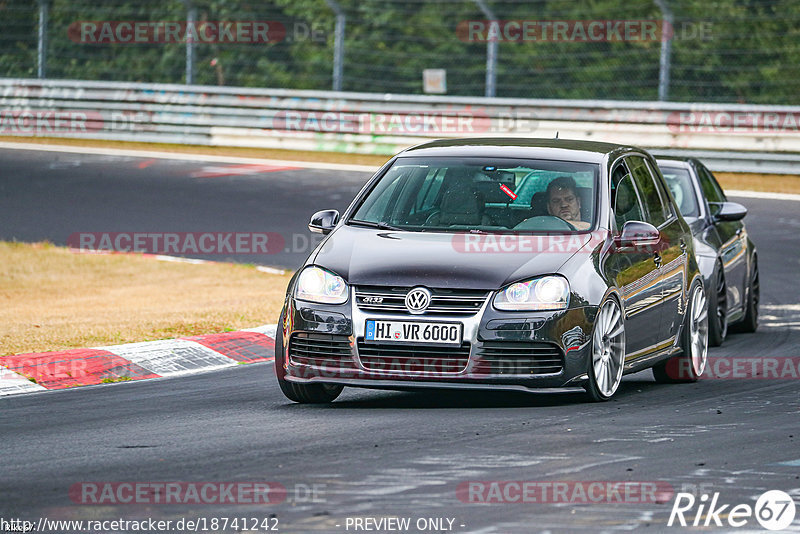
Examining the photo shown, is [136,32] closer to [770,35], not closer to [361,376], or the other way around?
[770,35]

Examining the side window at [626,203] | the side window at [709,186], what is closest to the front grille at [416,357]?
the side window at [626,203]

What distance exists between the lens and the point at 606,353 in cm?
845

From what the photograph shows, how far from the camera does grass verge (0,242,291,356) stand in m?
11.3

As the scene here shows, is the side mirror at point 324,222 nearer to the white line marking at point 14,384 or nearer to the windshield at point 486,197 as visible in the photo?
the windshield at point 486,197

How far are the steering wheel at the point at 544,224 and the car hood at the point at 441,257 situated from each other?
144 millimetres

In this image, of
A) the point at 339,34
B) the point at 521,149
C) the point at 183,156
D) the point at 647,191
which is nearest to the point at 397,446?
the point at 521,149

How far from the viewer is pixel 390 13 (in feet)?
102

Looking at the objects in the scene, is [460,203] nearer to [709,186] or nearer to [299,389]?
[299,389]

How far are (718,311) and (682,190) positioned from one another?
4.76ft

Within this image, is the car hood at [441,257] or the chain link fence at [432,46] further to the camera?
the chain link fence at [432,46]

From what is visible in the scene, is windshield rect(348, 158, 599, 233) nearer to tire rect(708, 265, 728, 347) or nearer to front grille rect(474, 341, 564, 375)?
front grille rect(474, 341, 564, 375)

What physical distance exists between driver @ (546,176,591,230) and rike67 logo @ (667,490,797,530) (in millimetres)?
3053

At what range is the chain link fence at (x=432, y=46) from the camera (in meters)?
25.3

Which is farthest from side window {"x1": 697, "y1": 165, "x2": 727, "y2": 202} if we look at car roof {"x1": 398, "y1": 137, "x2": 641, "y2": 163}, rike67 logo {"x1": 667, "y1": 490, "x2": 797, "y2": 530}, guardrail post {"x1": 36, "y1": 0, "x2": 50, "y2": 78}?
guardrail post {"x1": 36, "y1": 0, "x2": 50, "y2": 78}
